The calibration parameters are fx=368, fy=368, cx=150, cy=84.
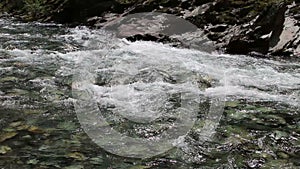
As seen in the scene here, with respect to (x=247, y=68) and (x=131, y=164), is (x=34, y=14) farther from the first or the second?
(x=131, y=164)

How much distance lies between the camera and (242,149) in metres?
3.70

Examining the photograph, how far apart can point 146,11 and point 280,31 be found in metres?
4.40

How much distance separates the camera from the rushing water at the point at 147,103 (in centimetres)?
350

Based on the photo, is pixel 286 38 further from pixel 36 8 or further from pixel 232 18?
pixel 36 8

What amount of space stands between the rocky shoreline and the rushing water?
808mm

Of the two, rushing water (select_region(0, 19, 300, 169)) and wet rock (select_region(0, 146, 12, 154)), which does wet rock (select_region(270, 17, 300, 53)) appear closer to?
rushing water (select_region(0, 19, 300, 169))

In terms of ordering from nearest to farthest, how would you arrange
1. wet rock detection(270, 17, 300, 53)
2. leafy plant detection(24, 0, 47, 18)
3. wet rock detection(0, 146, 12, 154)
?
wet rock detection(0, 146, 12, 154), wet rock detection(270, 17, 300, 53), leafy plant detection(24, 0, 47, 18)

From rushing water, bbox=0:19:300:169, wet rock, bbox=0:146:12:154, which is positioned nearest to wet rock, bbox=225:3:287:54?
rushing water, bbox=0:19:300:169

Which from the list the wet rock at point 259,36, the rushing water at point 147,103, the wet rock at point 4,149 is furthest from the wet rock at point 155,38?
the wet rock at point 4,149

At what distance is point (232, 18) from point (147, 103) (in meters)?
6.02

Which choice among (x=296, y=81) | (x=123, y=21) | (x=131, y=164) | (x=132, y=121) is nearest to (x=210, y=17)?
(x=123, y=21)

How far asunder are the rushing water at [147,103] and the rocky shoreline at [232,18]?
2.65 ft

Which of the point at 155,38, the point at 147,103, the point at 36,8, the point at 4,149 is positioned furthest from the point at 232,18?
the point at 36,8

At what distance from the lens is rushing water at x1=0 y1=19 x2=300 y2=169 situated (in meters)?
3.50
